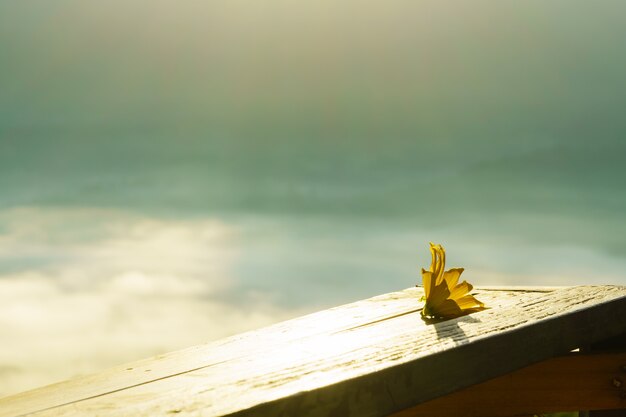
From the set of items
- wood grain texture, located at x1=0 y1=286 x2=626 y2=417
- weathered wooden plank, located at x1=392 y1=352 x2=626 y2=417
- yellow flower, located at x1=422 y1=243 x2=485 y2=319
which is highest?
yellow flower, located at x1=422 y1=243 x2=485 y2=319

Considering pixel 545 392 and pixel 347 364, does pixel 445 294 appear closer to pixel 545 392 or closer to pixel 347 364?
pixel 545 392

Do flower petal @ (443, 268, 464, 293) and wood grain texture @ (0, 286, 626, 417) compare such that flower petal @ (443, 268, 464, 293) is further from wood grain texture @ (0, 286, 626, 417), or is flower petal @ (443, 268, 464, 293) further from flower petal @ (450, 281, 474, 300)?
wood grain texture @ (0, 286, 626, 417)

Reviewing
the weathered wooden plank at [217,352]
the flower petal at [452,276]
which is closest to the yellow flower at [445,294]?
the flower petal at [452,276]

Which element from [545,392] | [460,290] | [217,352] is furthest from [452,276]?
[217,352]

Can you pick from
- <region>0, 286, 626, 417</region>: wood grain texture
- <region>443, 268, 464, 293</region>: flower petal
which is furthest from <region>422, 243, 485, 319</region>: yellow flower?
<region>0, 286, 626, 417</region>: wood grain texture

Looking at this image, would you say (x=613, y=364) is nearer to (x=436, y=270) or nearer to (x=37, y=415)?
(x=436, y=270)

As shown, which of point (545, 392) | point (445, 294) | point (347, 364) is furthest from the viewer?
point (445, 294)

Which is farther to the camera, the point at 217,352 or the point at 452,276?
the point at 452,276

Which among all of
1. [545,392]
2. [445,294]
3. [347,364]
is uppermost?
[445,294]
